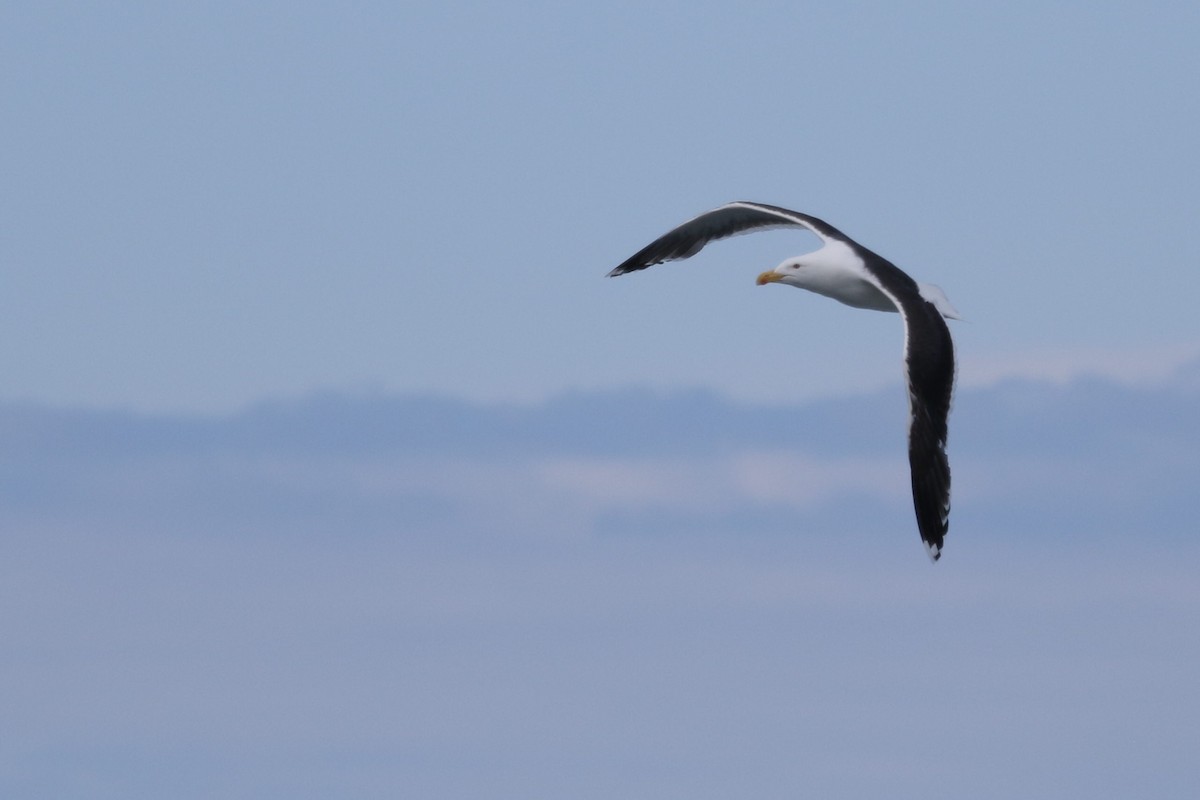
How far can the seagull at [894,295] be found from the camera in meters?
19.1

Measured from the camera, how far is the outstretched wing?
948 inches

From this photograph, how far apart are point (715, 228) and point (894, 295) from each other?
534 cm

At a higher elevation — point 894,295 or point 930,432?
point 894,295

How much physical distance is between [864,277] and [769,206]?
10.8 feet

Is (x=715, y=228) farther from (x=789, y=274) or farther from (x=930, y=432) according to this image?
(x=930, y=432)

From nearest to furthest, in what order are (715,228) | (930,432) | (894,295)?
(930,432)
(894,295)
(715,228)

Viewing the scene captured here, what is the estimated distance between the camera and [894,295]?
803 inches

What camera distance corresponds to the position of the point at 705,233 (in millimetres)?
25469

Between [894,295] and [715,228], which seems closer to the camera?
[894,295]

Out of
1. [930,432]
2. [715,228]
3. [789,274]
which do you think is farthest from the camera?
[715,228]

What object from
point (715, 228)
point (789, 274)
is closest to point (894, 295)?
point (789, 274)

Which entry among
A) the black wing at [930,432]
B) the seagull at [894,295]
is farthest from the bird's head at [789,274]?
the black wing at [930,432]

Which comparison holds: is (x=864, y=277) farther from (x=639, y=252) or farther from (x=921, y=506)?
(x=639, y=252)

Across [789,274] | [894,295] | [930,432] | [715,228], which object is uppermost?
[715,228]
